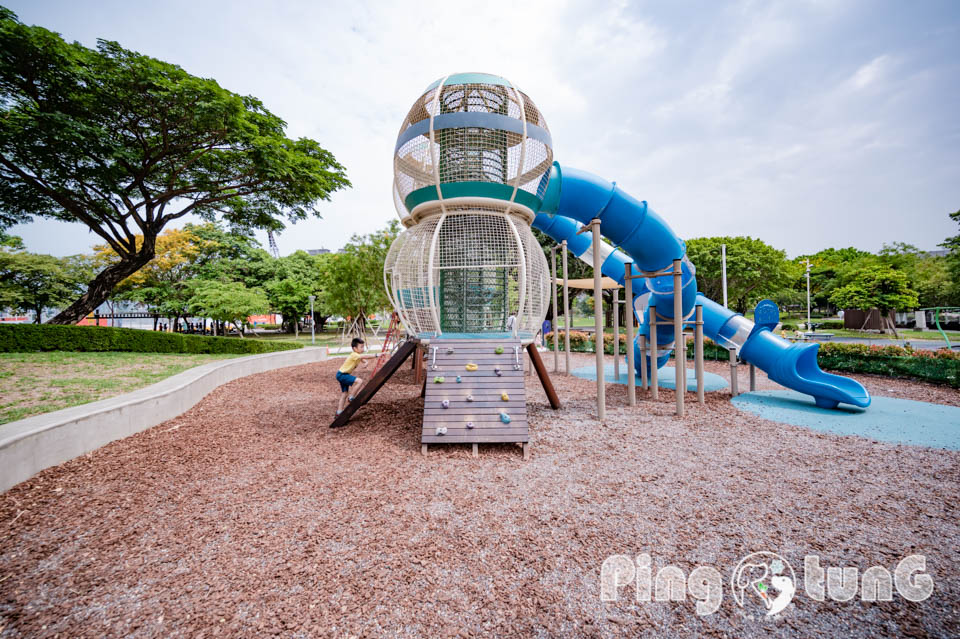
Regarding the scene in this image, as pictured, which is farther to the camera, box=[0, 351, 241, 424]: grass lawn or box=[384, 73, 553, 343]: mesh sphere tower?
box=[384, 73, 553, 343]: mesh sphere tower

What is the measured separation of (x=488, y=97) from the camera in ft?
21.5

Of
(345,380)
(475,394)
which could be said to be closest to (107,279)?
(345,380)

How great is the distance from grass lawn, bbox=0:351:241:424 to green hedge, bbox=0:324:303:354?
2.25 ft

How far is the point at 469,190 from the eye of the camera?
20.3 ft

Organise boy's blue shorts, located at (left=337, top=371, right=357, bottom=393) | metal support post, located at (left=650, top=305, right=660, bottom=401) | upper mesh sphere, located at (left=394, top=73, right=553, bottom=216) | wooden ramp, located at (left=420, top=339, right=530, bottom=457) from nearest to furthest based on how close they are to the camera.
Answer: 1. wooden ramp, located at (left=420, top=339, right=530, bottom=457)
2. upper mesh sphere, located at (left=394, top=73, right=553, bottom=216)
3. boy's blue shorts, located at (left=337, top=371, right=357, bottom=393)
4. metal support post, located at (left=650, top=305, right=660, bottom=401)

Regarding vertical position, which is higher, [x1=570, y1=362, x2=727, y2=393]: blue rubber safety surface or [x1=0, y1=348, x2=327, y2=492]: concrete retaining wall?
[x1=0, y1=348, x2=327, y2=492]: concrete retaining wall

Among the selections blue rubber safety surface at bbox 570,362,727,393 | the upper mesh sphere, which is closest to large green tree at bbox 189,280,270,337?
blue rubber safety surface at bbox 570,362,727,393

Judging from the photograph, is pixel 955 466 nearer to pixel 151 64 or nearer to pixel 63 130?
pixel 151 64

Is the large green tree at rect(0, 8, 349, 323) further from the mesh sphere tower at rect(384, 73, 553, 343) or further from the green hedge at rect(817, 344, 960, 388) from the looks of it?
the green hedge at rect(817, 344, 960, 388)

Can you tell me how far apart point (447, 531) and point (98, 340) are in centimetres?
1413

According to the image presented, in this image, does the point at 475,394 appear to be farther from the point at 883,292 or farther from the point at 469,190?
the point at 883,292

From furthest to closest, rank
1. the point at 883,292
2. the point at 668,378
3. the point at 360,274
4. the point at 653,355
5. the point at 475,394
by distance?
the point at 883,292 < the point at 360,274 < the point at 668,378 < the point at 653,355 < the point at 475,394

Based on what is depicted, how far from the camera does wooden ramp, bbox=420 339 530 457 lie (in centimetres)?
501

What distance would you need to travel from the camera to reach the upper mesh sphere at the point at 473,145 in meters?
6.09
